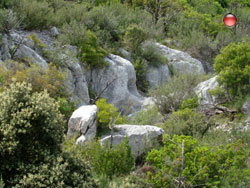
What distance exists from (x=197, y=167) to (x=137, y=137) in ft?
7.37

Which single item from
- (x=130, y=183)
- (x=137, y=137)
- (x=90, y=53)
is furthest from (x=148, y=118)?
(x=130, y=183)

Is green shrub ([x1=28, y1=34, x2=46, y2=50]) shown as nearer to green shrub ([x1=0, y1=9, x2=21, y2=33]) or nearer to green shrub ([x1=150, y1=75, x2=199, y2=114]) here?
green shrub ([x1=0, y1=9, x2=21, y2=33])

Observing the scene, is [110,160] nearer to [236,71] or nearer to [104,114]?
[104,114]

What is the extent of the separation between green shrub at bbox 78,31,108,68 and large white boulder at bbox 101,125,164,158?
5.59 m

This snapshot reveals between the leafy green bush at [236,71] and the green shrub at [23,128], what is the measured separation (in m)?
8.32

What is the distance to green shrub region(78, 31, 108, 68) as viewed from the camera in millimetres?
13016

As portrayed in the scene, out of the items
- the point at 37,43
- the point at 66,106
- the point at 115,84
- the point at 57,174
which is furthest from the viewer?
the point at 115,84

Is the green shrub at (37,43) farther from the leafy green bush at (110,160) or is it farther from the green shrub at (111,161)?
the green shrub at (111,161)

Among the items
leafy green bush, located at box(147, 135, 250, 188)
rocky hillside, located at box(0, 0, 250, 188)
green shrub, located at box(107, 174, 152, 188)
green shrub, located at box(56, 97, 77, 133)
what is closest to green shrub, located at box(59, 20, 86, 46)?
rocky hillside, located at box(0, 0, 250, 188)

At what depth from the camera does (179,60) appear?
17719 mm

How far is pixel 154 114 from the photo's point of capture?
11.2 m

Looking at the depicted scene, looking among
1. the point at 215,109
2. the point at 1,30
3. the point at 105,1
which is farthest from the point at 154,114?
the point at 105,1

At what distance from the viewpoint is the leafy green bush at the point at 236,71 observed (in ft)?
36.8

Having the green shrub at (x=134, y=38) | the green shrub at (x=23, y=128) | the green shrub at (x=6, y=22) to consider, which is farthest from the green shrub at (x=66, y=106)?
the green shrub at (x=134, y=38)
